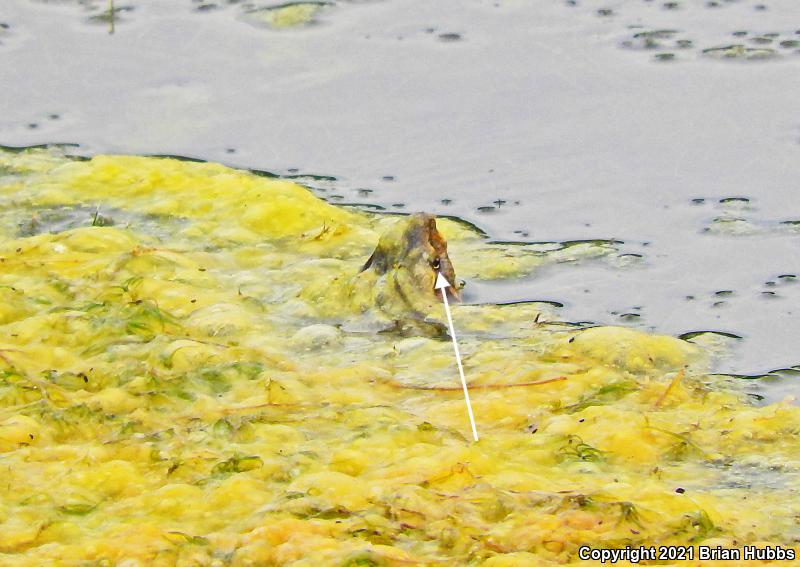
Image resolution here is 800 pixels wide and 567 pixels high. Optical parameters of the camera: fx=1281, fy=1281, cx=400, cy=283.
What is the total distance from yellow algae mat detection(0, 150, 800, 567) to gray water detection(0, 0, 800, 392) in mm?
303

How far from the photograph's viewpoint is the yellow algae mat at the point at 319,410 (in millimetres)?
3225

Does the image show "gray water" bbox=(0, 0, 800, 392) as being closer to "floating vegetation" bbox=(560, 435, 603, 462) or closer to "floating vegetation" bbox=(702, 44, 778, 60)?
"floating vegetation" bbox=(702, 44, 778, 60)

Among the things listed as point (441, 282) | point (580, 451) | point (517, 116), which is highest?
point (441, 282)

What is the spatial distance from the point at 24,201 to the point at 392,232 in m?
2.08

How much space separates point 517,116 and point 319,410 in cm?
320

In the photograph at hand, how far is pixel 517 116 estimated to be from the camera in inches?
273

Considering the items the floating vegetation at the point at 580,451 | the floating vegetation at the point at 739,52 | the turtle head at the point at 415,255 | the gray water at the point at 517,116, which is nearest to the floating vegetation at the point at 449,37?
the gray water at the point at 517,116

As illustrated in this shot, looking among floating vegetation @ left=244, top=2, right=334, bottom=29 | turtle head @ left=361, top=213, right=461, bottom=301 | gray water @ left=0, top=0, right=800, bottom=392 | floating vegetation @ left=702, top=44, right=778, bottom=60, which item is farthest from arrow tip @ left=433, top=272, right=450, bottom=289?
floating vegetation @ left=244, top=2, right=334, bottom=29

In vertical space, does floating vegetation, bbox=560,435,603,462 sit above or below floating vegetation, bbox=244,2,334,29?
below

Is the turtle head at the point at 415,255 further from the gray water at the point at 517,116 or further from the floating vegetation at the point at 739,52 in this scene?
the floating vegetation at the point at 739,52

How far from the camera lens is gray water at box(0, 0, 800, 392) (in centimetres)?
552

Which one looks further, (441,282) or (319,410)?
(441,282)

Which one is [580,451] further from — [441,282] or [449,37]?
[449,37]

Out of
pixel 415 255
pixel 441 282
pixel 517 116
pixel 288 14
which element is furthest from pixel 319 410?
pixel 288 14
